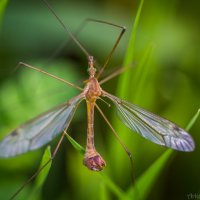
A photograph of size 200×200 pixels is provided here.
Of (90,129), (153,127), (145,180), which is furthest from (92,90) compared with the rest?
(145,180)

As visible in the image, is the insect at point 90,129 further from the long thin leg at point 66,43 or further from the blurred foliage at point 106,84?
the long thin leg at point 66,43

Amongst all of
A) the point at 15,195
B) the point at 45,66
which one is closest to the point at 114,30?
the point at 45,66

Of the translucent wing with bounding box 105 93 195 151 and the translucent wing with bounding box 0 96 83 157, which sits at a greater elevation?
the translucent wing with bounding box 105 93 195 151

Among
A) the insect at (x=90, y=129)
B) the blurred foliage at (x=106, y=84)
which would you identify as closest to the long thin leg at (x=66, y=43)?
the blurred foliage at (x=106, y=84)

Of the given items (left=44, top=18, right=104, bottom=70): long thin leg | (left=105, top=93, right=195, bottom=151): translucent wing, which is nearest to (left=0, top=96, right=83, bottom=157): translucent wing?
(left=105, top=93, right=195, bottom=151): translucent wing

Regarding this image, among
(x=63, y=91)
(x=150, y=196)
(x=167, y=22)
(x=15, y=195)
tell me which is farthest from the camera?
(x=167, y=22)

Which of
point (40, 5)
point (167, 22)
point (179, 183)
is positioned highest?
point (167, 22)

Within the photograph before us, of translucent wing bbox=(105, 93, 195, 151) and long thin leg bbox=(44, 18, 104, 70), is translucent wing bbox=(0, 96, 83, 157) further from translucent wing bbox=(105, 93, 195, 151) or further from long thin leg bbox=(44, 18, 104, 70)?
long thin leg bbox=(44, 18, 104, 70)

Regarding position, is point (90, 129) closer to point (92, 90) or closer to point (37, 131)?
point (92, 90)

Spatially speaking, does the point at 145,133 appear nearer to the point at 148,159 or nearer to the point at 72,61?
the point at 148,159
